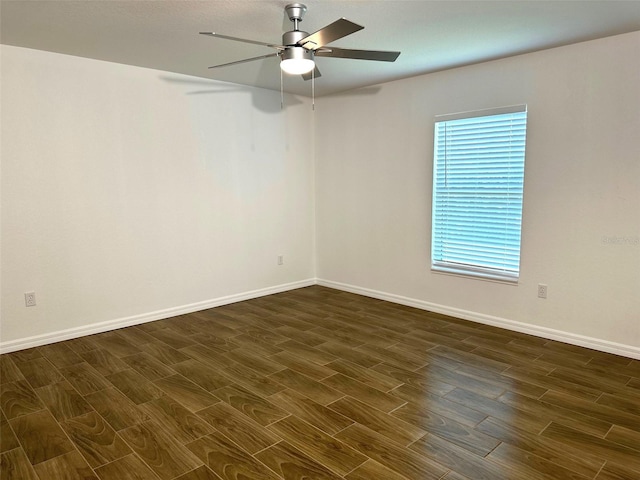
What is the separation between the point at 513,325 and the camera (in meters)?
3.85

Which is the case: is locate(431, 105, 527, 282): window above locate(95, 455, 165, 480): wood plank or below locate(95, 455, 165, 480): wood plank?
above

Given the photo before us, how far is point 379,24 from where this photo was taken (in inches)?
113

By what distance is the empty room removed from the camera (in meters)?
2.28

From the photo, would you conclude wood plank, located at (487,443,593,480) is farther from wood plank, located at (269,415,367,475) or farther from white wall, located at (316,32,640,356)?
white wall, located at (316,32,640,356)

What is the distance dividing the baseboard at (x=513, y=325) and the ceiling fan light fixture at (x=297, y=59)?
2.83 m

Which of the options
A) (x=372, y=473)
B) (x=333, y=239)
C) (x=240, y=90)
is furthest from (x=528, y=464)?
(x=240, y=90)

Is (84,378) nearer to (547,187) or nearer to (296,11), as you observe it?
(296,11)

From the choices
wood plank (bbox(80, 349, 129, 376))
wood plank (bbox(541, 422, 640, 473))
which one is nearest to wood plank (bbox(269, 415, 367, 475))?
wood plank (bbox(541, 422, 640, 473))

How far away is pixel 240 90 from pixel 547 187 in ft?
10.8

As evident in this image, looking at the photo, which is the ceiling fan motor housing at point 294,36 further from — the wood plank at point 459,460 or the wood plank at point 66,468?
the wood plank at point 66,468

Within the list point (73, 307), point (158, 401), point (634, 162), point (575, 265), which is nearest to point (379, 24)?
point (634, 162)

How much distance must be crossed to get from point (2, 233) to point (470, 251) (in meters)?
4.11

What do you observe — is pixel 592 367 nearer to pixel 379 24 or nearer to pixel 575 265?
pixel 575 265

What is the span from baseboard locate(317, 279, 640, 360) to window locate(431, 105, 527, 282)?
411 millimetres
